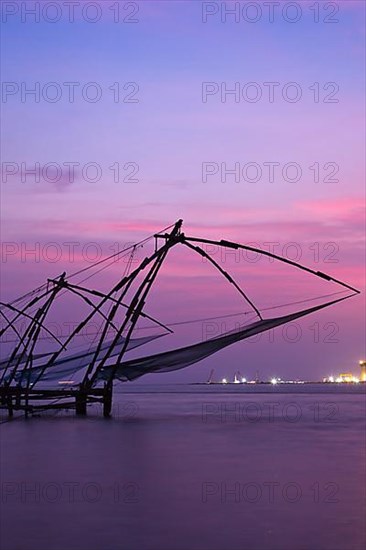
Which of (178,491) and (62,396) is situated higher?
(62,396)

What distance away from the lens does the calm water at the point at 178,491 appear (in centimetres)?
796

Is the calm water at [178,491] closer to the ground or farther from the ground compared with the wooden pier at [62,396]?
closer to the ground

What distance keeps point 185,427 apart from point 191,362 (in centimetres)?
493

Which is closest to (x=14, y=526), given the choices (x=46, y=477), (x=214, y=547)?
(x=214, y=547)

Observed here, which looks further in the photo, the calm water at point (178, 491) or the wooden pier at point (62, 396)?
the wooden pier at point (62, 396)

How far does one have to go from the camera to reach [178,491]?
35.8 ft

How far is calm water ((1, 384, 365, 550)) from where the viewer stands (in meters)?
7.96

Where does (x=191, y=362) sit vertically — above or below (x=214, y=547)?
above

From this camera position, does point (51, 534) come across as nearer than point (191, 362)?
Yes

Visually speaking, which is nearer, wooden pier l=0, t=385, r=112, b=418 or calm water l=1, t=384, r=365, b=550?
calm water l=1, t=384, r=365, b=550

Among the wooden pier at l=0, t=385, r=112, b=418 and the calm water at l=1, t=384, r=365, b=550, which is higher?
the wooden pier at l=0, t=385, r=112, b=418

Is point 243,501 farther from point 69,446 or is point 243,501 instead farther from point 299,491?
point 69,446

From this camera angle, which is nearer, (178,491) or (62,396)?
(178,491)

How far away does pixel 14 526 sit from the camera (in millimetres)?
8305
